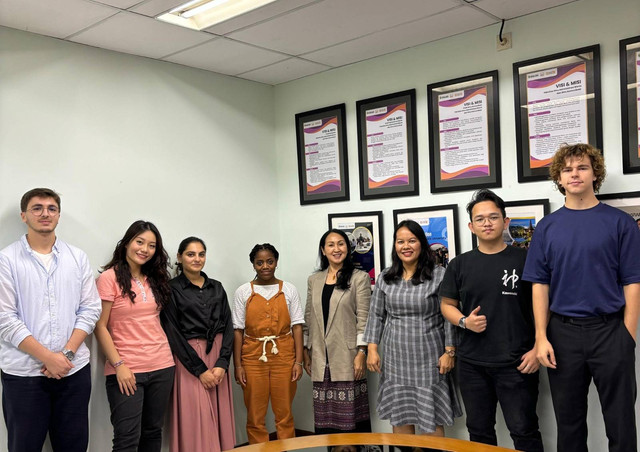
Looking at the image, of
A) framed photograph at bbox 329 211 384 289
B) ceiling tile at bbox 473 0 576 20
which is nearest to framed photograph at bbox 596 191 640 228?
ceiling tile at bbox 473 0 576 20

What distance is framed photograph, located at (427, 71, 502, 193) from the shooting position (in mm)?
3588

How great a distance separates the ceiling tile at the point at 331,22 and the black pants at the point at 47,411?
2208 mm

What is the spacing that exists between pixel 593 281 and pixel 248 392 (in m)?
2.27

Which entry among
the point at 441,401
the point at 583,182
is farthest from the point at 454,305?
the point at 583,182

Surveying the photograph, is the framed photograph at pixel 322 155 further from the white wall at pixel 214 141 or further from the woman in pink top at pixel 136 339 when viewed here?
the woman in pink top at pixel 136 339

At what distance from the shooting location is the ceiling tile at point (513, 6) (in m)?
3.21

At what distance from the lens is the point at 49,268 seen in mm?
3039

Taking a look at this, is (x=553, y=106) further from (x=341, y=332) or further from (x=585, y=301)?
(x=341, y=332)

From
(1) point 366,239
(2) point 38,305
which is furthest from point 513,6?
(2) point 38,305

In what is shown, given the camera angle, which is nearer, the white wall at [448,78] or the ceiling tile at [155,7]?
the ceiling tile at [155,7]

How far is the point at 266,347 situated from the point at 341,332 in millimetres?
511

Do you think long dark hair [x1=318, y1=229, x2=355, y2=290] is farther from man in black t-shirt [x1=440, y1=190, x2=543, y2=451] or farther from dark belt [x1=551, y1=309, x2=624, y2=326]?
dark belt [x1=551, y1=309, x2=624, y2=326]

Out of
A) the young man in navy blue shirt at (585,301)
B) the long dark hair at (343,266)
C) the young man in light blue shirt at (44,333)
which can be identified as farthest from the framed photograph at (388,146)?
the young man in light blue shirt at (44,333)

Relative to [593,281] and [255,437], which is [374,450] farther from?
[255,437]
